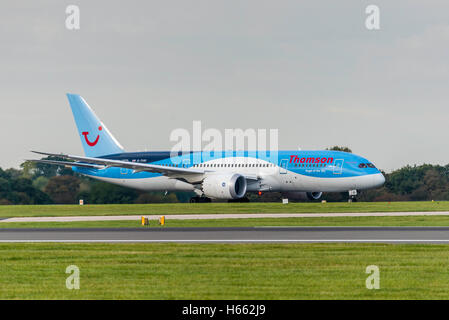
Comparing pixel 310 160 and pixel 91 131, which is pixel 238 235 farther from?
pixel 91 131

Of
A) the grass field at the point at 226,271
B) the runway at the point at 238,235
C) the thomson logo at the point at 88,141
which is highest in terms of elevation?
the thomson logo at the point at 88,141

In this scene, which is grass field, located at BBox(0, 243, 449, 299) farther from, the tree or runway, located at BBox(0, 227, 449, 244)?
the tree

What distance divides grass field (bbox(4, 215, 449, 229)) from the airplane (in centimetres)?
1742

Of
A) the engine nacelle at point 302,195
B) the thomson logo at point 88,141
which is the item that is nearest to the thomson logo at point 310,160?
the engine nacelle at point 302,195

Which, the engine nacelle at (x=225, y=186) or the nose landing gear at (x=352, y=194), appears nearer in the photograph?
the engine nacelle at (x=225, y=186)

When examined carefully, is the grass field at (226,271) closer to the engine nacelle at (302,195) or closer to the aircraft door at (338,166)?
the aircraft door at (338,166)

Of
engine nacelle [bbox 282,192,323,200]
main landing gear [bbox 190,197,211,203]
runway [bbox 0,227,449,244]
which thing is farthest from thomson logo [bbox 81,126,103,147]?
runway [bbox 0,227,449,244]

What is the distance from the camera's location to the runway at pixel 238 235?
89.7ft

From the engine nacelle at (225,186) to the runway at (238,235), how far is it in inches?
925

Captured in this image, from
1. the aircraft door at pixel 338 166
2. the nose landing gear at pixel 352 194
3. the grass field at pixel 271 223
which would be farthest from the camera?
the nose landing gear at pixel 352 194

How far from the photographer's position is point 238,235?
29.7 m

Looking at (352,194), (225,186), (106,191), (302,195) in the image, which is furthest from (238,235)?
(106,191)

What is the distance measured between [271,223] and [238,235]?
27.2ft
